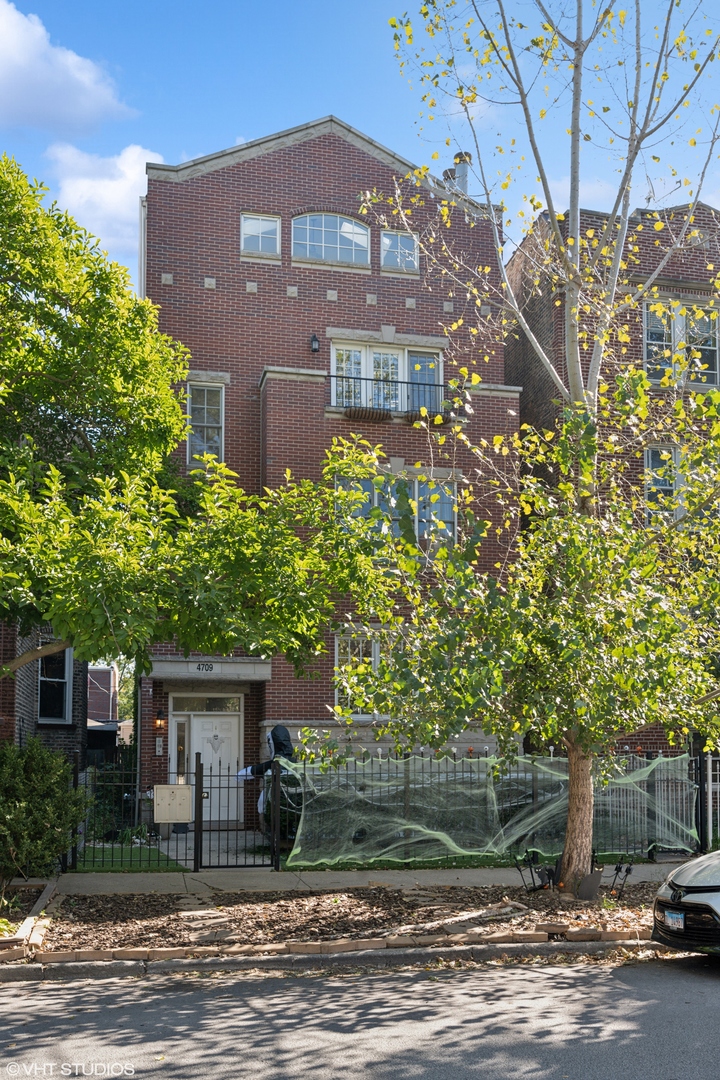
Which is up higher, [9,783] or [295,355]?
[295,355]

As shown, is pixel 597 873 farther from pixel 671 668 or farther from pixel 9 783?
pixel 9 783

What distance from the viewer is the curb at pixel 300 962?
30.6 feet

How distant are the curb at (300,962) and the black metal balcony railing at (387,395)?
528 inches

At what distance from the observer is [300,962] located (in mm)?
9734

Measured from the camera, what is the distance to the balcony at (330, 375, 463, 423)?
71.7 ft

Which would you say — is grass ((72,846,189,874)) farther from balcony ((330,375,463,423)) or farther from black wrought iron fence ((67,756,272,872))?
balcony ((330,375,463,423))

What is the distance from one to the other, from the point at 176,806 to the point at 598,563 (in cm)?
711

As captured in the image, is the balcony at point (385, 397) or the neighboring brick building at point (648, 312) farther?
the neighboring brick building at point (648, 312)

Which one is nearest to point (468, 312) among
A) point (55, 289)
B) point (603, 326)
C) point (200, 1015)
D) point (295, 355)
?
point (295, 355)

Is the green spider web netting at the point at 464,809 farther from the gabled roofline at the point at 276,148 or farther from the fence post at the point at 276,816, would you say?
the gabled roofline at the point at 276,148

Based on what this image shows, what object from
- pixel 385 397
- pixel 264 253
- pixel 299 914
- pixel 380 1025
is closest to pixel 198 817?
pixel 299 914

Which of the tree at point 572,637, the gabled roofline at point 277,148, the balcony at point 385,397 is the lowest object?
the tree at point 572,637

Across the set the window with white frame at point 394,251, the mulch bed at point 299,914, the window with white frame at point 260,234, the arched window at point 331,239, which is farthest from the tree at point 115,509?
the window with white frame at point 394,251

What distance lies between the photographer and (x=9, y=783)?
39.5ft
